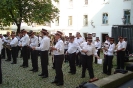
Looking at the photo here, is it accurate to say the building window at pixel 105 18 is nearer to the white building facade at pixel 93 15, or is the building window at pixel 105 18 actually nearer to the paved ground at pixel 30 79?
the white building facade at pixel 93 15

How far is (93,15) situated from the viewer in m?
31.3

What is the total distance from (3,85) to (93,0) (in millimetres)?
25286

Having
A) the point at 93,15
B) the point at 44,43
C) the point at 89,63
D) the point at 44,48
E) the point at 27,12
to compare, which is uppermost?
the point at 93,15

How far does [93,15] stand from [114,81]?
24.9m

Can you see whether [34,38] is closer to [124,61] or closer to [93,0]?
[124,61]

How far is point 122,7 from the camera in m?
28.2

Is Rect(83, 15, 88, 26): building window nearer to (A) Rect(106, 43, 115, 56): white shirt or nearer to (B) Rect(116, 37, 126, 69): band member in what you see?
(B) Rect(116, 37, 126, 69): band member

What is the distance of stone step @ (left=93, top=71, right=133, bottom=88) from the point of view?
6.69m

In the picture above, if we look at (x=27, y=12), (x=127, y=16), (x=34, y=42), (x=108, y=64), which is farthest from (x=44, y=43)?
(x=127, y=16)

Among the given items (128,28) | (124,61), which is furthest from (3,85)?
(128,28)

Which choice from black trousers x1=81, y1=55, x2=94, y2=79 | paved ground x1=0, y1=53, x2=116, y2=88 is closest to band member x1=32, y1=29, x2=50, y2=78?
paved ground x1=0, y1=53, x2=116, y2=88

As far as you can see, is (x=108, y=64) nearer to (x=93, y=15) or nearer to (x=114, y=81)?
(x=114, y=81)

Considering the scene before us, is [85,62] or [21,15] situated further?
[21,15]

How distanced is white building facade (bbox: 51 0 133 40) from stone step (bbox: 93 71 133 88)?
19.5 meters
